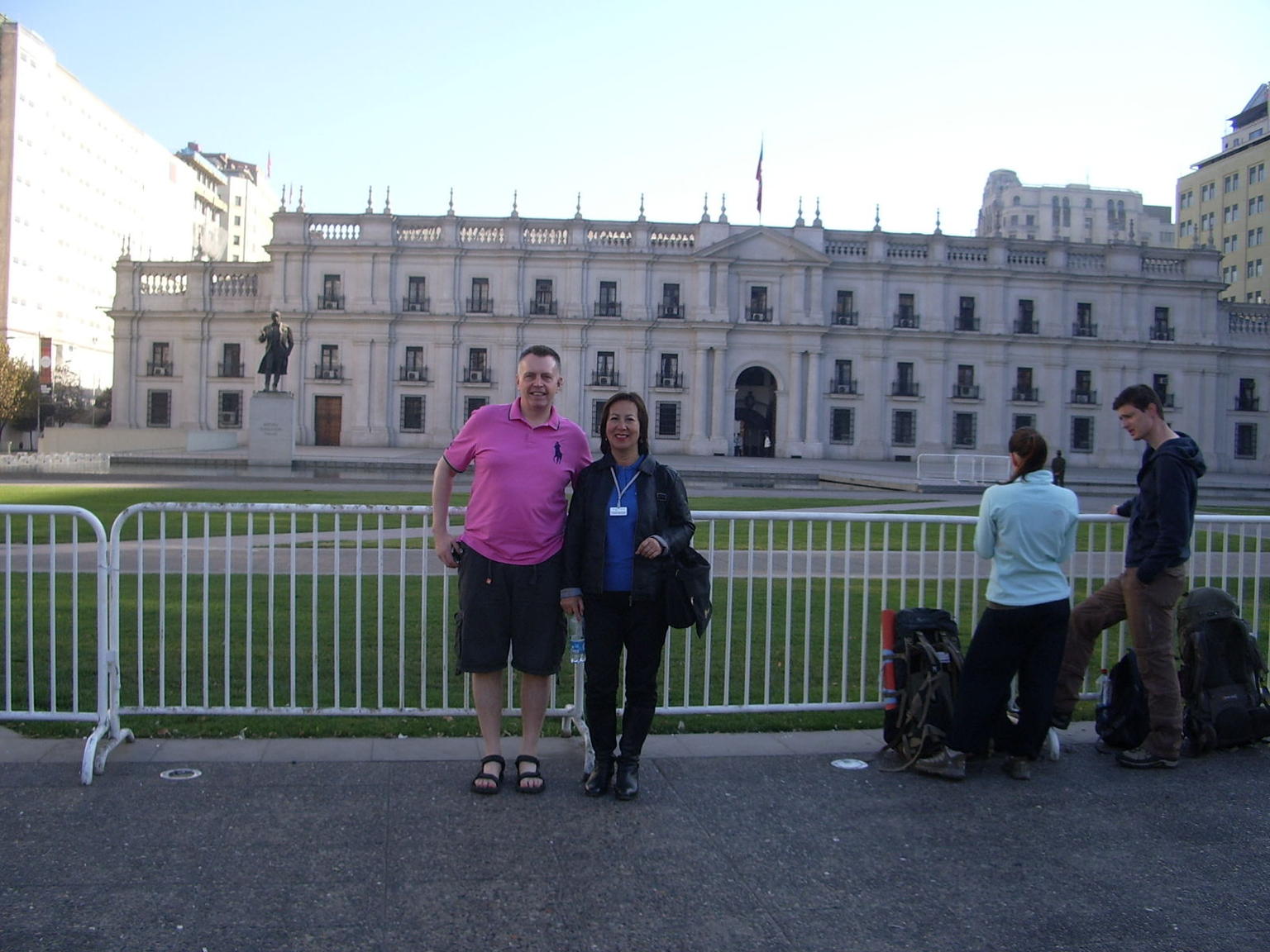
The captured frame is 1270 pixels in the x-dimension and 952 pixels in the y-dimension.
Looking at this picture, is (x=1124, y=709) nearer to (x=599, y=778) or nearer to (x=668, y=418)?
(x=599, y=778)

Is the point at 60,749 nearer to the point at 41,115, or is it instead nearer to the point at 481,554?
the point at 481,554

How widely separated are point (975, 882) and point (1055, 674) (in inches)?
67.6

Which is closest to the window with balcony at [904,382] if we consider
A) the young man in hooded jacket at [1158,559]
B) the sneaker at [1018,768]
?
the young man in hooded jacket at [1158,559]

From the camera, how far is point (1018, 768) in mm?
5137

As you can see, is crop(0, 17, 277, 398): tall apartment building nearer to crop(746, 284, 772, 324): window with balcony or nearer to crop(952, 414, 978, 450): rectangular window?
crop(746, 284, 772, 324): window with balcony

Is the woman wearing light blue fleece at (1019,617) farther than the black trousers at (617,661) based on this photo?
Yes

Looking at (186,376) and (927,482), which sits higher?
(186,376)

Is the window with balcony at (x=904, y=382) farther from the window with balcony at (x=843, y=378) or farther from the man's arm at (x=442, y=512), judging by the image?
the man's arm at (x=442, y=512)

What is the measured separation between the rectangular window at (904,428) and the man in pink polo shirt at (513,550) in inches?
2130

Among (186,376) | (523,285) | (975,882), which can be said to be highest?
(523,285)

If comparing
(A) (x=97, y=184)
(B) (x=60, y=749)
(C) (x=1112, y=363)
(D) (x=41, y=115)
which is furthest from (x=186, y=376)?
(B) (x=60, y=749)

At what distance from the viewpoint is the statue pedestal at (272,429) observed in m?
31.3

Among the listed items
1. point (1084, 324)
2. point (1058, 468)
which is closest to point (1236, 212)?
point (1084, 324)

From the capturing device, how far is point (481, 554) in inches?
189
